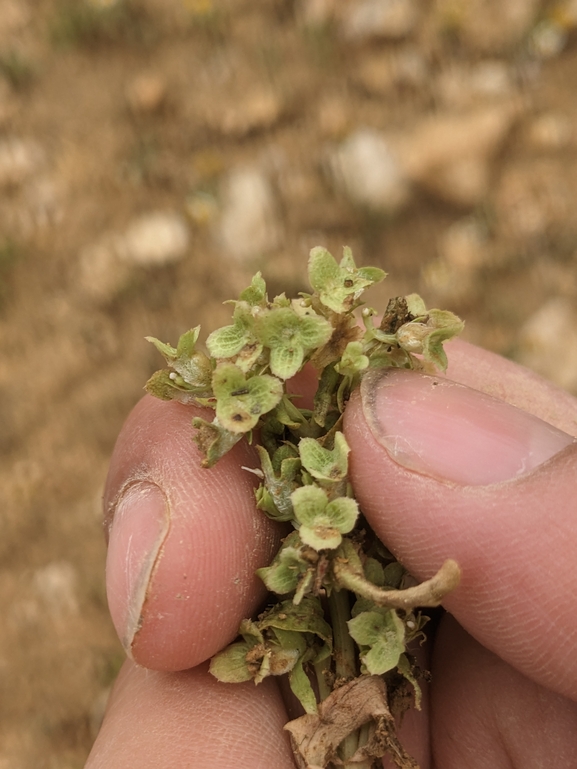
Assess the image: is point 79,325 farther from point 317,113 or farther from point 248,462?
point 248,462

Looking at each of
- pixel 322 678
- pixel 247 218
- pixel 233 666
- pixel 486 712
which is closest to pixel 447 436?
pixel 322 678

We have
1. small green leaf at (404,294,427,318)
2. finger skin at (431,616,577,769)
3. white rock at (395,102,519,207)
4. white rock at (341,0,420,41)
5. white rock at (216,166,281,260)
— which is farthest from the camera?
white rock at (341,0,420,41)

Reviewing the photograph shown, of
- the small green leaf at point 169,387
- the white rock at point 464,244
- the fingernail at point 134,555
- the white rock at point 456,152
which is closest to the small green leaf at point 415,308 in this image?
the small green leaf at point 169,387

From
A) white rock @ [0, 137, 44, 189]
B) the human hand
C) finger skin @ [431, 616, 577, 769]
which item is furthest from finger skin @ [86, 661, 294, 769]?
white rock @ [0, 137, 44, 189]

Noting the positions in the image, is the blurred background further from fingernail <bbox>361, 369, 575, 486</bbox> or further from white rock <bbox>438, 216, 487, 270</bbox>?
fingernail <bbox>361, 369, 575, 486</bbox>

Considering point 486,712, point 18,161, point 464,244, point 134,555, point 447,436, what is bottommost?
point 486,712

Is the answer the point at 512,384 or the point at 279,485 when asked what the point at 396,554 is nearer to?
the point at 279,485
